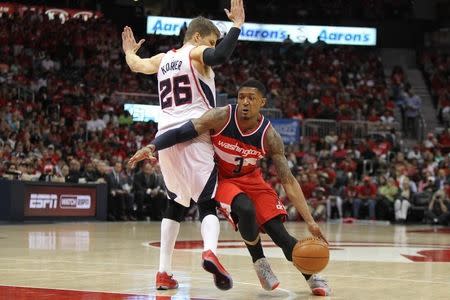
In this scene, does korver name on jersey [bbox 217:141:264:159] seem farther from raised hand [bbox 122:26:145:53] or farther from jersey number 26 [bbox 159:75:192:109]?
raised hand [bbox 122:26:145:53]

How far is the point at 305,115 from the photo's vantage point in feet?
93.3

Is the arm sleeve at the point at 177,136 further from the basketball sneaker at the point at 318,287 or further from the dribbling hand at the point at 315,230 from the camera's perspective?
the basketball sneaker at the point at 318,287

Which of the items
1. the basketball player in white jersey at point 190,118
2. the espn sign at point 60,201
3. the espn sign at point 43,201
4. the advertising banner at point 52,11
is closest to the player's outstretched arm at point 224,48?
the basketball player in white jersey at point 190,118

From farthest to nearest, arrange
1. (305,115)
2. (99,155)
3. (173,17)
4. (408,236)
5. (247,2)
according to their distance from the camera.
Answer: (247,2), (173,17), (305,115), (99,155), (408,236)

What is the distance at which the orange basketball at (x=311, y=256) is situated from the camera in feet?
20.5

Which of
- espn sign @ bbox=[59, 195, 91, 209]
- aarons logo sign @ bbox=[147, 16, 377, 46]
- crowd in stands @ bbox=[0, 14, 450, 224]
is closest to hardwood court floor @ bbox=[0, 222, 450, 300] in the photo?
espn sign @ bbox=[59, 195, 91, 209]

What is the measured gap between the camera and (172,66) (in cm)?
674

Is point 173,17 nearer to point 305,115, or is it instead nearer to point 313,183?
point 305,115

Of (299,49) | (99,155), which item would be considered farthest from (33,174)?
(299,49)

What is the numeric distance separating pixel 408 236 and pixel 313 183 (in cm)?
667

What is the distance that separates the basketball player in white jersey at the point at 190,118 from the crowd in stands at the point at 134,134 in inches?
450

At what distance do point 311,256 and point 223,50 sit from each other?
1.65m

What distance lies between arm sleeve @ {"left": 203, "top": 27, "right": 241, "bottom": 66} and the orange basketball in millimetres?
1513

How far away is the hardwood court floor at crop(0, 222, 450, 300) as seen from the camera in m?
6.40
